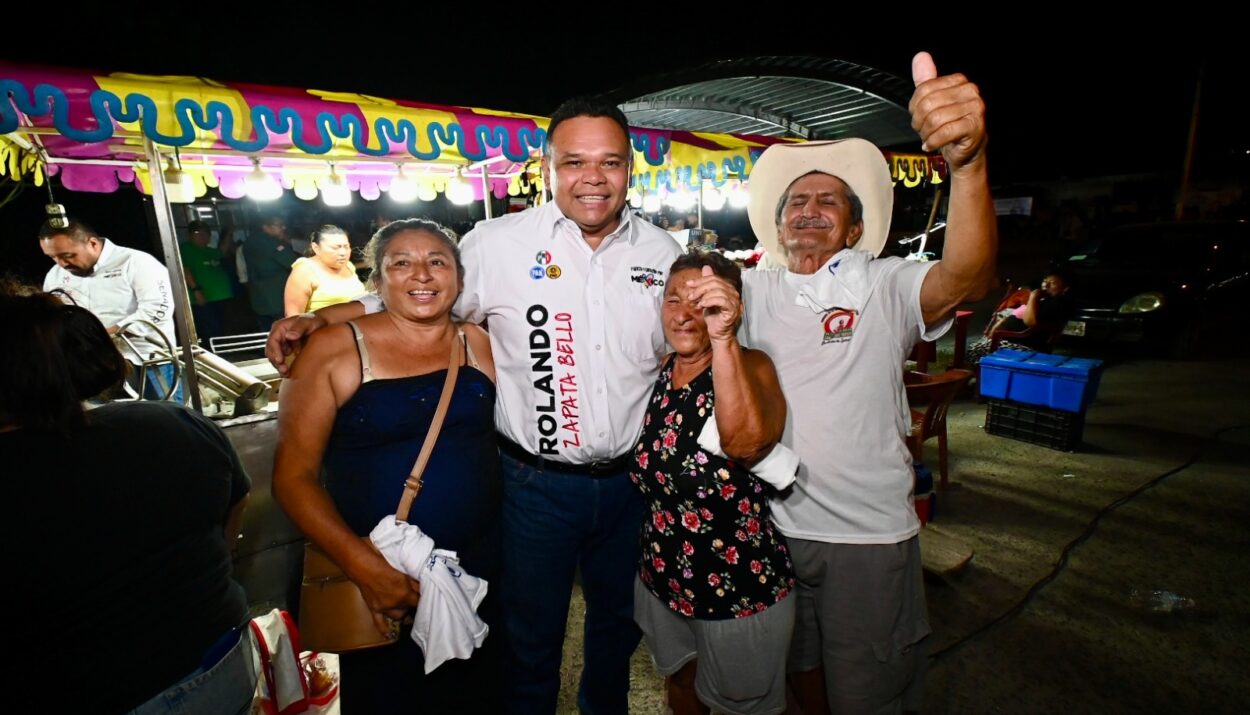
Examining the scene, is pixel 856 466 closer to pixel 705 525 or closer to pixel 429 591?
pixel 705 525

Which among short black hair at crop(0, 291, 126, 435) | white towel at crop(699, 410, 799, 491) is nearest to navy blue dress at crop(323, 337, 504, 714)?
short black hair at crop(0, 291, 126, 435)

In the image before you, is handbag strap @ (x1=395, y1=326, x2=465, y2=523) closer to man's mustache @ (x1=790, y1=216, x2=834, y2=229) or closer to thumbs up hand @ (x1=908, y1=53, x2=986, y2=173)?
man's mustache @ (x1=790, y1=216, x2=834, y2=229)

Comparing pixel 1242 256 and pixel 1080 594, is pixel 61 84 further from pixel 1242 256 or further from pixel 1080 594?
pixel 1242 256

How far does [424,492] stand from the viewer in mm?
1953

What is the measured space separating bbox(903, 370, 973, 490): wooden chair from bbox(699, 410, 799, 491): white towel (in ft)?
8.79

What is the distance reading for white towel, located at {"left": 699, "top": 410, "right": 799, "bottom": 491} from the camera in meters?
1.77

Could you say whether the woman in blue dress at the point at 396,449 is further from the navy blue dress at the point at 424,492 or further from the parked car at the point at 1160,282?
the parked car at the point at 1160,282

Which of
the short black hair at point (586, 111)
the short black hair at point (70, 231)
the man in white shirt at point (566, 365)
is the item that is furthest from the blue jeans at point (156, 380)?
the short black hair at point (586, 111)

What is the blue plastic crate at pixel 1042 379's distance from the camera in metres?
5.30

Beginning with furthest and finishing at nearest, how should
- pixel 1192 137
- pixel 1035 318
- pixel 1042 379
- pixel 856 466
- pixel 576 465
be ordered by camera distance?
1. pixel 1192 137
2. pixel 1035 318
3. pixel 1042 379
4. pixel 576 465
5. pixel 856 466

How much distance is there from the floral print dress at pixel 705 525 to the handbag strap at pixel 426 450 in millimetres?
746

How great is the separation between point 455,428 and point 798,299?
1.34 meters

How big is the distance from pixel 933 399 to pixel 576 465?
3.40 meters

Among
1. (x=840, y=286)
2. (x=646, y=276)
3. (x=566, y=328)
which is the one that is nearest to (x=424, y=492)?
(x=566, y=328)
